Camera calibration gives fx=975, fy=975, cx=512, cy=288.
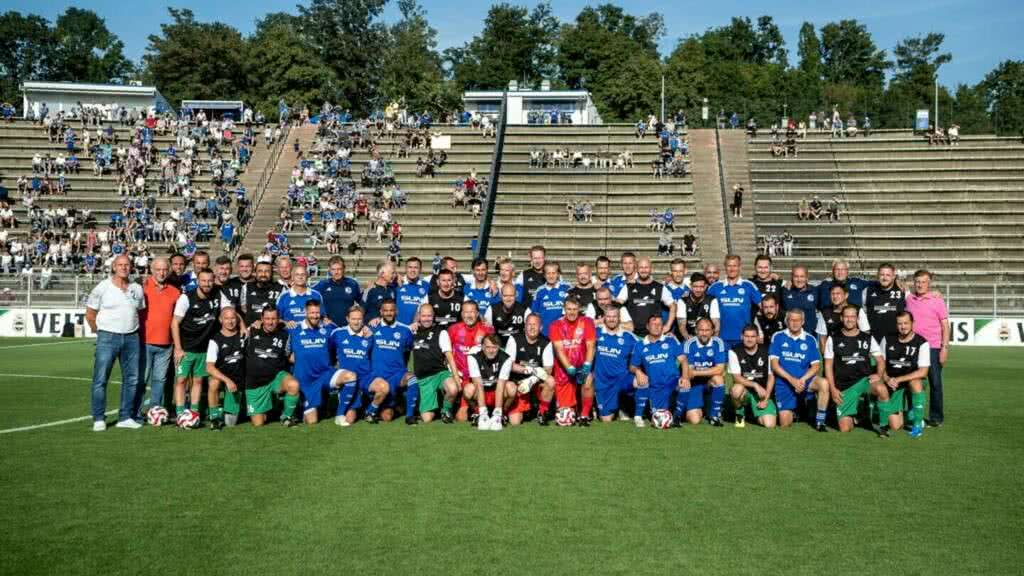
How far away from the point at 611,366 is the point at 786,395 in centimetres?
214

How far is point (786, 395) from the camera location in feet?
38.9

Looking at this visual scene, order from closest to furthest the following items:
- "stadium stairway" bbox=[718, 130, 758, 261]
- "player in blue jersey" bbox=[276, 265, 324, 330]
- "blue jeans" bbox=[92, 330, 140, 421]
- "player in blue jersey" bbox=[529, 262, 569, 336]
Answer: "blue jeans" bbox=[92, 330, 140, 421] → "player in blue jersey" bbox=[276, 265, 324, 330] → "player in blue jersey" bbox=[529, 262, 569, 336] → "stadium stairway" bbox=[718, 130, 758, 261]

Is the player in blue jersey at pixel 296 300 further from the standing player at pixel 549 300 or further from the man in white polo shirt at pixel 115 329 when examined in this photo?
the standing player at pixel 549 300

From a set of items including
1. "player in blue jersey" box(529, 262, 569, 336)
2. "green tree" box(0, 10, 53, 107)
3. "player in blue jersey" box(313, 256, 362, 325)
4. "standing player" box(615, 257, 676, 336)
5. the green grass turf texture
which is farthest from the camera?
"green tree" box(0, 10, 53, 107)

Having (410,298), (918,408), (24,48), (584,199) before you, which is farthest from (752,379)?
(24,48)

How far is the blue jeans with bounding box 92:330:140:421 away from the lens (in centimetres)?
1093

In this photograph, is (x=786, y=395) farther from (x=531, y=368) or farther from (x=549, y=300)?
(x=549, y=300)

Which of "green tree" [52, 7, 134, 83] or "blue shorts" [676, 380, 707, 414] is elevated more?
"green tree" [52, 7, 134, 83]

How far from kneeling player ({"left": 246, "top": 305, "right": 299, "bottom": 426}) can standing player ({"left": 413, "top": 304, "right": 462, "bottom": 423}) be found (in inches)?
60.5

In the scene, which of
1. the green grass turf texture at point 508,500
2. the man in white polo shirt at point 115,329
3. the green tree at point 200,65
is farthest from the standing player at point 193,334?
the green tree at point 200,65

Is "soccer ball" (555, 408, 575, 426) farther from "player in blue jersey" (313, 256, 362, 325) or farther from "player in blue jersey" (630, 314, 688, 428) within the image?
"player in blue jersey" (313, 256, 362, 325)

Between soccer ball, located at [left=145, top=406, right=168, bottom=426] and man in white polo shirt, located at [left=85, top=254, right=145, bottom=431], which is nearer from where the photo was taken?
man in white polo shirt, located at [left=85, top=254, right=145, bottom=431]

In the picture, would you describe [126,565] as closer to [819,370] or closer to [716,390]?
[716,390]

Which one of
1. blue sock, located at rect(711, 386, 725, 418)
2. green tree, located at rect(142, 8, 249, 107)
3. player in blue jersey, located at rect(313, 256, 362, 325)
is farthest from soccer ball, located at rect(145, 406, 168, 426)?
green tree, located at rect(142, 8, 249, 107)
